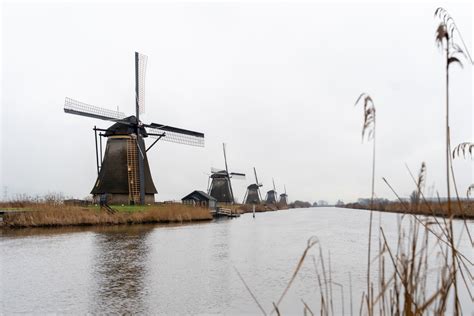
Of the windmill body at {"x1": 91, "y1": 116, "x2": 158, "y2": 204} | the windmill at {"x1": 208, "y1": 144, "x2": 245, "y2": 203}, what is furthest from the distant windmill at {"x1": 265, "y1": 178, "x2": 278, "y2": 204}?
the windmill body at {"x1": 91, "y1": 116, "x2": 158, "y2": 204}

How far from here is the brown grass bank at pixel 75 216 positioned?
18609 millimetres

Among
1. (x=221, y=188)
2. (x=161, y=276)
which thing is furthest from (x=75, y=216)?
(x=221, y=188)

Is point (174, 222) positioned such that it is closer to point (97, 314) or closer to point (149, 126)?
point (149, 126)

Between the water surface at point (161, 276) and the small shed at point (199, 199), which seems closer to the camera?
the water surface at point (161, 276)

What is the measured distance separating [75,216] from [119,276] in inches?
510

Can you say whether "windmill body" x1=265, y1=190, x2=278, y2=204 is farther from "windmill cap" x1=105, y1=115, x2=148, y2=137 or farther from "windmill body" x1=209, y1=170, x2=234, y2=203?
"windmill cap" x1=105, y1=115, x2=148, y2=137

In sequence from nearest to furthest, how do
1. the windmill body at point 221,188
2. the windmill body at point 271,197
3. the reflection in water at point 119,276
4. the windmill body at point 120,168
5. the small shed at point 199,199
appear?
the reflection in water at point 119,276, the windmill body at point 120,168, the small shed at point 199,199, the windmill body at point 221,188, the windmill body at point 271,197

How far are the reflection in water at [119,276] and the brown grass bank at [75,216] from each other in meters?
7.13

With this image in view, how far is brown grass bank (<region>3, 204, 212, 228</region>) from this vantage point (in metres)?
18.6

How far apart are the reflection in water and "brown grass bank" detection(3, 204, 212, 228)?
7.13 meters

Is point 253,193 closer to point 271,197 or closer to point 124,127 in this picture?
point 271,197

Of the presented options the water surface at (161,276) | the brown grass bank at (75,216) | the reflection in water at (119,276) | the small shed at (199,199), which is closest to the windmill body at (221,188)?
the small shed at (199,199)

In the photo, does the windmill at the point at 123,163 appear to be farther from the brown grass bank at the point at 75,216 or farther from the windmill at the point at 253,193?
the windmill at the point at 253,193

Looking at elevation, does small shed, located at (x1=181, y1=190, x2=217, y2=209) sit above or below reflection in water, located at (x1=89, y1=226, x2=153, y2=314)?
below
